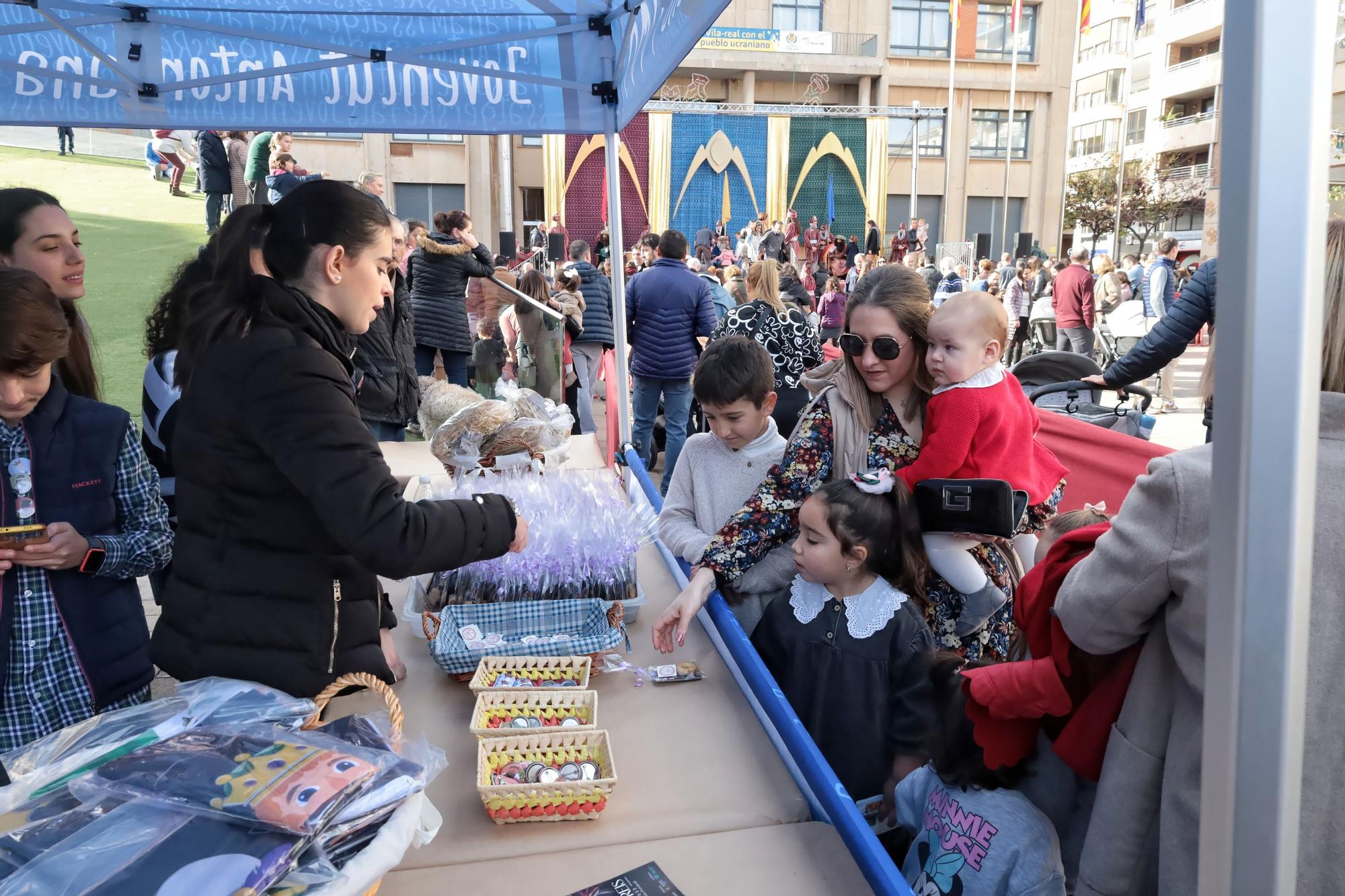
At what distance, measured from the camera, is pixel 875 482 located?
1.93 metres

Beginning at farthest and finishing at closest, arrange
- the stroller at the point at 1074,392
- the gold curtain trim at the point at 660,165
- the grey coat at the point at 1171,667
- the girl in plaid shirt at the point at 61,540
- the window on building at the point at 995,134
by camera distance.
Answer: the window on building at the point at 995,134, the gold curtain trim at the point at 660,165, the stroller at the point at 1074,392, the girl in plaid shirt at the point at 61,540, the grey coat at the point at 1171,667

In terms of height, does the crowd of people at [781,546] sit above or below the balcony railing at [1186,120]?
below

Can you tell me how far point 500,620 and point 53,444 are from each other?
39.5 inches

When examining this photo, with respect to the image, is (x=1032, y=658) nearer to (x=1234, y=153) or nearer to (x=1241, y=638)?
(x=1241, y=638)

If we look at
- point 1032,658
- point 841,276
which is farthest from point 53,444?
point 841,276

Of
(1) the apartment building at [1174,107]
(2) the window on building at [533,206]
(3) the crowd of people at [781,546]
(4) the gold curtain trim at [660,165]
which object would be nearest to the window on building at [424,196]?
(2) the window on building at [533,206]

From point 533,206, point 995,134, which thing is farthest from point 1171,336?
point 995,134

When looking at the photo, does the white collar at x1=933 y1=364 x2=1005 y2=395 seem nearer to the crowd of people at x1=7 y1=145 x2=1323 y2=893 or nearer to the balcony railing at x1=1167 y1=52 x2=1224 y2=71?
the crowd of people at x1=7 y1=145 x2=1323 y2=893

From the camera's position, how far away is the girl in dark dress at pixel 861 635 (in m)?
1.86

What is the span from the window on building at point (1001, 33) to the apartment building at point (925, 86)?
51 millimetres

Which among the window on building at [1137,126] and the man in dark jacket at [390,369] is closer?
the man in dark jacket at [390,369]

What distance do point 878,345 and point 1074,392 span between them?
2.19 meters

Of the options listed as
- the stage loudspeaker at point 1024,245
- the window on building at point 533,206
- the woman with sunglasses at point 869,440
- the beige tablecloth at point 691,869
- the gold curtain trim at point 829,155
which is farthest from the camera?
the window on building at point 533,206

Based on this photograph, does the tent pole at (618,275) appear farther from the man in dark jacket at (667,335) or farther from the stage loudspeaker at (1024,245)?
the stage loudspeaker at (1024,245)
